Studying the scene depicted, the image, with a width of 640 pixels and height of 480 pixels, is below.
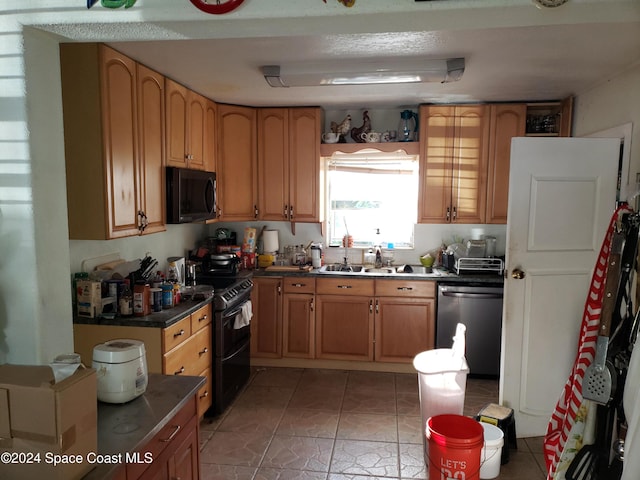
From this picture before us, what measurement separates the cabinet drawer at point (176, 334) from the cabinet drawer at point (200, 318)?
0.06 metres

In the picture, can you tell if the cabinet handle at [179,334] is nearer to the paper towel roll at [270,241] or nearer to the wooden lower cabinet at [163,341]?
the wooden lower cabinet at [163,341]

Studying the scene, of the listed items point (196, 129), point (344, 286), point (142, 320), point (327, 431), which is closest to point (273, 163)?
point (196, 129)

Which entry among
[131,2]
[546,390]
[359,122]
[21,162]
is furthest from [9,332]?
[359,122]

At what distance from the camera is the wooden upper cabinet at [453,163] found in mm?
4141

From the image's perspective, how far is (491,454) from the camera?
2592mm

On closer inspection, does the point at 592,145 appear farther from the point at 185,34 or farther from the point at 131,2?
the point at 131,2

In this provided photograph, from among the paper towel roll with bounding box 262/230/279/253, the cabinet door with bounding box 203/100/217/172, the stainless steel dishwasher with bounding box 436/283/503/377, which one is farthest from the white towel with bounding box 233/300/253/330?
the stainless steel dishwasher with bounding box 436/283/503/377

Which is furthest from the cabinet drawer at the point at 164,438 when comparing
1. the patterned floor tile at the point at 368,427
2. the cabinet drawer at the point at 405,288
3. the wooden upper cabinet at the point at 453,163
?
the wooden upper cabinet at the point at 453,163

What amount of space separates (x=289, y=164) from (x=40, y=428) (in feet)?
11.1

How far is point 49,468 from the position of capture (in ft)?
3.93

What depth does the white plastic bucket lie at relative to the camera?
2680 mm

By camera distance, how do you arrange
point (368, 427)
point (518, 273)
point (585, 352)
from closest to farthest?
1. point (585, 352)
2. point (518, 273)
3. point (368, 427)

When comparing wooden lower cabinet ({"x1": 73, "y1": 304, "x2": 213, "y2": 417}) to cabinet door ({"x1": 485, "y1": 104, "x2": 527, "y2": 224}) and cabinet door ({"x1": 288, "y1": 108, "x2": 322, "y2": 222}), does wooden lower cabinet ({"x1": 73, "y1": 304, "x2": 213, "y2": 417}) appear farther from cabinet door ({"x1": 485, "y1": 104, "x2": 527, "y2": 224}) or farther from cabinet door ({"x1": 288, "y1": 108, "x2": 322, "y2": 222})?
cabinet door ({"x1": 485, "y1": 104, "x2": 527, "y2": 224})

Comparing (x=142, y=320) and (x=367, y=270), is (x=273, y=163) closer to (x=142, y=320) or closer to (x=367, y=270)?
(x=367, y=270)
